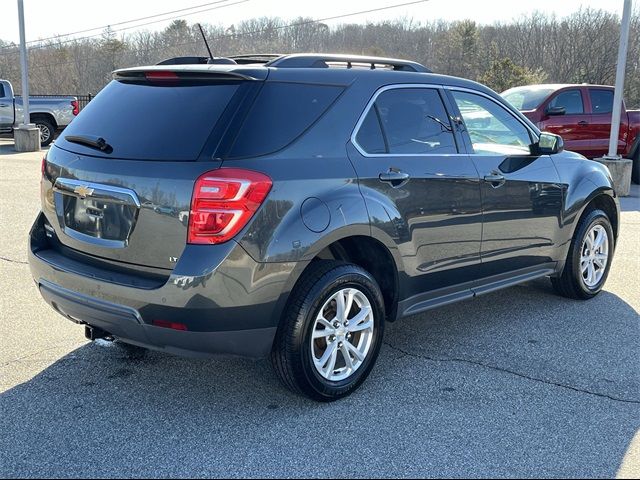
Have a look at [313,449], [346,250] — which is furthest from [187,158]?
[313,449]

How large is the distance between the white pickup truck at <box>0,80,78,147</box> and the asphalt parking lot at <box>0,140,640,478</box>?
1557 centimetres

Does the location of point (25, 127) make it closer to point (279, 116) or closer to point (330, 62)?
point (330, 62)

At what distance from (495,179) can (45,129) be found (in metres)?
17.7

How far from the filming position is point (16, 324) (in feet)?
16.1

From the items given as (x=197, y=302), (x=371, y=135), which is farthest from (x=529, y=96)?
(x=197, y=302)

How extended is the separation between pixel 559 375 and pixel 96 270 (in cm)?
273

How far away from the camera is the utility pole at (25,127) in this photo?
17281 millimetres

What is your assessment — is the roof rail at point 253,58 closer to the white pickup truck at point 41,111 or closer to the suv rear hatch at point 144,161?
the suv rear hatch at point 144,161

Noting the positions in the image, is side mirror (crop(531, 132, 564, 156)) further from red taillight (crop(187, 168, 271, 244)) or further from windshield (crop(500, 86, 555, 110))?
windshield (crop(500, 86, 555, 110))

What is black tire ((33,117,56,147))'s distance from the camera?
768 inches

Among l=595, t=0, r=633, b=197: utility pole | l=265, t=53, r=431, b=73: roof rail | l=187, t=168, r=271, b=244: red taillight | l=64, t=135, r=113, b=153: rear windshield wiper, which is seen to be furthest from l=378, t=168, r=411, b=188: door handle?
l=595, t=0, r=633, b=197: utility pole

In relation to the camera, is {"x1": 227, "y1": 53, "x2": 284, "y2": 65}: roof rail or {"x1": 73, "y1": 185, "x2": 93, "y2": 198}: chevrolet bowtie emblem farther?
{"x1": 227, "y1": 53, "x2": 284, "y2": 65}: roof rail

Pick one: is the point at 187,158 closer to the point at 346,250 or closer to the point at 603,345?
the point at 346,250

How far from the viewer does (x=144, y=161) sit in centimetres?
346
